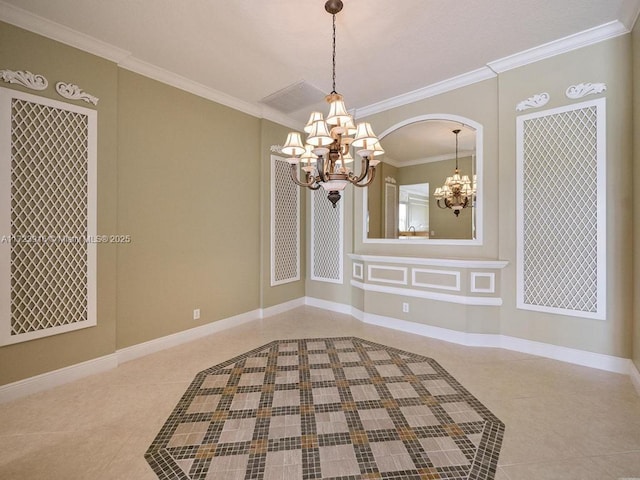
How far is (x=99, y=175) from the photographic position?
289cm

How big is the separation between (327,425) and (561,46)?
4205mm

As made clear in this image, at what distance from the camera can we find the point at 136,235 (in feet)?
10.6

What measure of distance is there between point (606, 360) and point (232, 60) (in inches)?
195

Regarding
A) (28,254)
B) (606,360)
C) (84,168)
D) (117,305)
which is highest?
(84,168)

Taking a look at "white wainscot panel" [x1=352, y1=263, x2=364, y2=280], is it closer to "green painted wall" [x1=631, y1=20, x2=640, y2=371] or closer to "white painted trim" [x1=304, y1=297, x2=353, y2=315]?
"white painted trim" [x1=304, y1=297, x2=353, y2=315]

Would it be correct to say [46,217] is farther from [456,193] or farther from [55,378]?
[456,193]

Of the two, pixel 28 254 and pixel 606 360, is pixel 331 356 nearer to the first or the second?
pixel 606 360

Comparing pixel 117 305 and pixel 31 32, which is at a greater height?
pixel 31 32

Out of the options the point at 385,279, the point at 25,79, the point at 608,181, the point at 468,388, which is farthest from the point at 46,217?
the point at 608,181

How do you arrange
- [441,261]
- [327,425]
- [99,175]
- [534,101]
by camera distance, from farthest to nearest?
[441,261] < [534,101] < [99,175] < [327,425]

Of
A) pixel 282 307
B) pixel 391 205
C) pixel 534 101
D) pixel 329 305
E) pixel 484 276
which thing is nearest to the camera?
pixel 534 101

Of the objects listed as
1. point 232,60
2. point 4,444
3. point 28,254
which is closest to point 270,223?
point 232,60

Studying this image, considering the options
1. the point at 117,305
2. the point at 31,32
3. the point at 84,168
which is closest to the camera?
the point at 31,32

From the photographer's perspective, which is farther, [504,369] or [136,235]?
[136,235]
